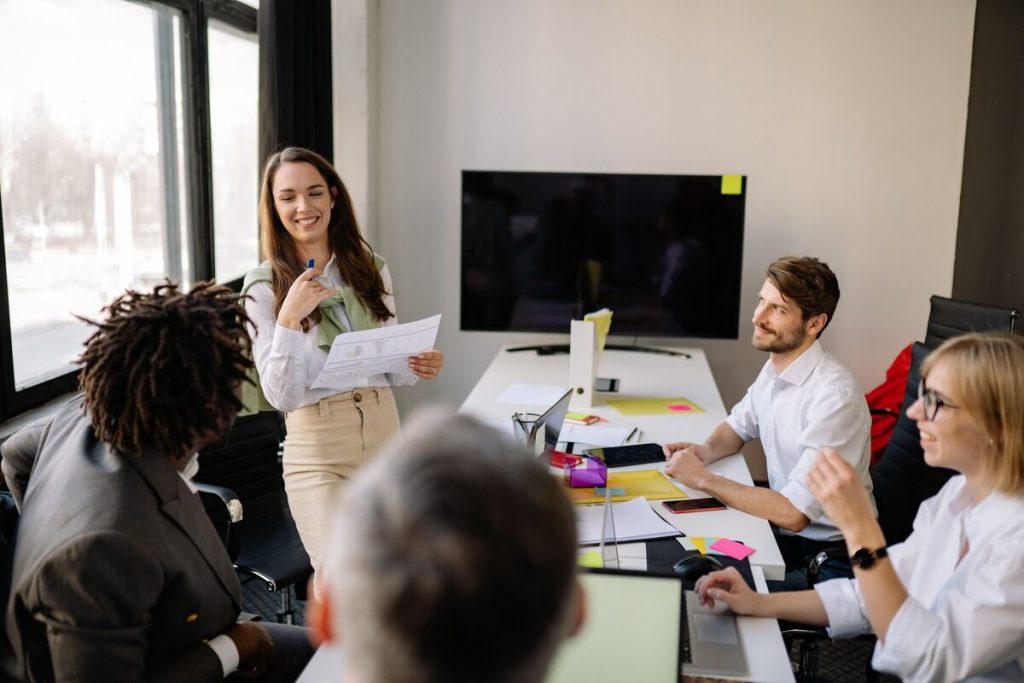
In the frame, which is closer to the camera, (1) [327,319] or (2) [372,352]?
(2) [372,352]

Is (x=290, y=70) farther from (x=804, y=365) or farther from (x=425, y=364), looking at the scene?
(x=804, y=365)

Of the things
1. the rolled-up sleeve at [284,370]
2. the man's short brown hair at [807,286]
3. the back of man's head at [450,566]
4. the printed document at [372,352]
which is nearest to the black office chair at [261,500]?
the rolled-up sleeve at [284,370]

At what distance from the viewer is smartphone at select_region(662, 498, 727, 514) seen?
81.4 inches

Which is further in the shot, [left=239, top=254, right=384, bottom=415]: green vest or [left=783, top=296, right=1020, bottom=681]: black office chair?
[left=783, top=296, right=1020, bottom=681]: black office chair

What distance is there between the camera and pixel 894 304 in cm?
407

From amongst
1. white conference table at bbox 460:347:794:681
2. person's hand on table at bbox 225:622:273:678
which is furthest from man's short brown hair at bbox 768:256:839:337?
person's hand on table at bbox 225:622:273:678

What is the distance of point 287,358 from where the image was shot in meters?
2.21

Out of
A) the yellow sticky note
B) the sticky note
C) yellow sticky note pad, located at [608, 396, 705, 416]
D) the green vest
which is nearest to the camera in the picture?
the sticky note

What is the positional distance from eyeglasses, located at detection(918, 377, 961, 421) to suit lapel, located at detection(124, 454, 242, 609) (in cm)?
126

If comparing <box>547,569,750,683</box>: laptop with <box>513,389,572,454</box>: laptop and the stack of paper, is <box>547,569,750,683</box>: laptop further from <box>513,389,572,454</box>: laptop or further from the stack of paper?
<box>513,389,572,454</box>: laptop

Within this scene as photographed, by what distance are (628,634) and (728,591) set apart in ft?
1.09

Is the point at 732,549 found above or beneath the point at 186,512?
beneath

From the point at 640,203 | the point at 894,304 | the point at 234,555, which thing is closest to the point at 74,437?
the point at 234,555

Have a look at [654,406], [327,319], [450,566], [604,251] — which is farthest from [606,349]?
[450,566]
